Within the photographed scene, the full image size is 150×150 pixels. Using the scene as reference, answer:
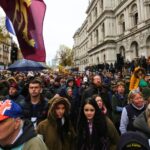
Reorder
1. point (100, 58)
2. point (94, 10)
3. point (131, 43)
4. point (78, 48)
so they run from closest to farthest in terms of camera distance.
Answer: point (131, 43) → point (100, 58) → point (94, 10) → point (78, 48)

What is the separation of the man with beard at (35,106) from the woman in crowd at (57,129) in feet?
1.46

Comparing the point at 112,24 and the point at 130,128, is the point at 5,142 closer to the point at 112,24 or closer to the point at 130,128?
the point at 130,128

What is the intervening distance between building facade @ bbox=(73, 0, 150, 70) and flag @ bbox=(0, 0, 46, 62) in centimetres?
2632

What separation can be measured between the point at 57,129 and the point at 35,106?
0.81 meters

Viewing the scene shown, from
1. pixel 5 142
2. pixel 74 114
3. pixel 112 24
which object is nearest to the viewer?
pixel 5 142

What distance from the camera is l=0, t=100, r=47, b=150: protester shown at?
1931mm

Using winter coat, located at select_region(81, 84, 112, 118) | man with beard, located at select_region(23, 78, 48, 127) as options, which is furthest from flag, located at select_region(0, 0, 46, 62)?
winter coat, located at select_region(81, 84, 112, 118)

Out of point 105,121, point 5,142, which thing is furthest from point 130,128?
point 5,142

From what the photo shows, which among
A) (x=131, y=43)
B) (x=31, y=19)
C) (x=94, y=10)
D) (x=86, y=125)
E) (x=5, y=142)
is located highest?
(x=94, y=10)

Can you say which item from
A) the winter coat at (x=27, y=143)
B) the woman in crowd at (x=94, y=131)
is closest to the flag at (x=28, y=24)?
the woman in crowd at (x=94, y=131)

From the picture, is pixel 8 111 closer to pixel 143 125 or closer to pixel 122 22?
pixel 143 125

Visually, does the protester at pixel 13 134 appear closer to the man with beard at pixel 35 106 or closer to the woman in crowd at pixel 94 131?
the woman in crowd at pixel 94 131

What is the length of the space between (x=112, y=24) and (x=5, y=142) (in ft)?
142

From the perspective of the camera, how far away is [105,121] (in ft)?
11.4
